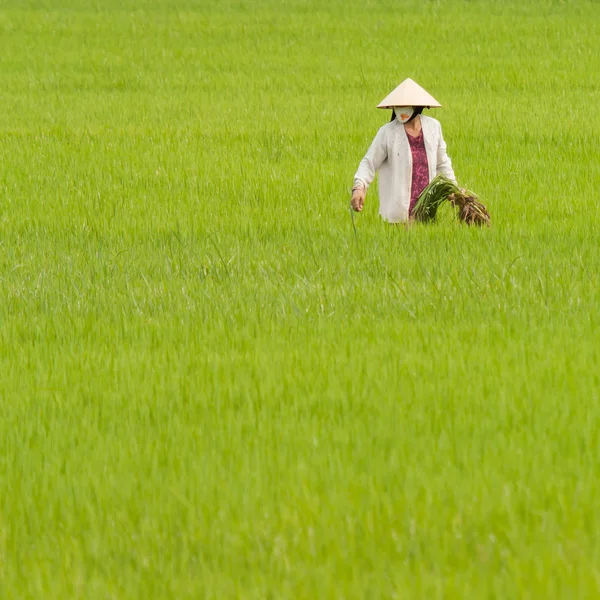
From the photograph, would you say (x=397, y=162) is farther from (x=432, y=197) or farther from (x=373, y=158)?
(x=432, y=197)

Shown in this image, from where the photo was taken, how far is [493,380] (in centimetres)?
448

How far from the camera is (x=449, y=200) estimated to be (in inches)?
294

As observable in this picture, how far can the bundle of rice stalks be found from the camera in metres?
7.28

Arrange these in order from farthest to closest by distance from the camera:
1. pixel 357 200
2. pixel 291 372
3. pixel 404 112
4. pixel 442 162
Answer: pixel 442 162
pixel 404 112
pixel 357 200
pixel 291 372

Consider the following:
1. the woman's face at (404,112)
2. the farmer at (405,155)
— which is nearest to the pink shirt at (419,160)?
the farmer at (405,155)

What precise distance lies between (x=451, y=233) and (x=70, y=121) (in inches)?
345

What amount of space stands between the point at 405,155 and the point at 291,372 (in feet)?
10.5

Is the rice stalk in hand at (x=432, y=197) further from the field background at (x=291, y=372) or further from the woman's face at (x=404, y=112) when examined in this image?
the woman's face at (x=404, y=112)

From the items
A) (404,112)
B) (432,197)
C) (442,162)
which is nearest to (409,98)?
(404,112)


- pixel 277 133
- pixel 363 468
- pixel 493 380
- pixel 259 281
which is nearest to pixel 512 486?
pixel 363 468

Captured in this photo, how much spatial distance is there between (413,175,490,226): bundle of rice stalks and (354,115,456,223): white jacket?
0.54 feet

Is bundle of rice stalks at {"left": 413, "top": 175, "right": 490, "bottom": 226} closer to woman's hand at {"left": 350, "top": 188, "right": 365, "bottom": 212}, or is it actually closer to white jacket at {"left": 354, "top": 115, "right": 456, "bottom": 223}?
white jacket at {"left": 354, "top": 115, "right": 456, "bottom": 223}

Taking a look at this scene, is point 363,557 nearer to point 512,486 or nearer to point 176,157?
point 512,486

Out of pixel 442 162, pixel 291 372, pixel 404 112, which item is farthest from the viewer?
pixel 442 162
